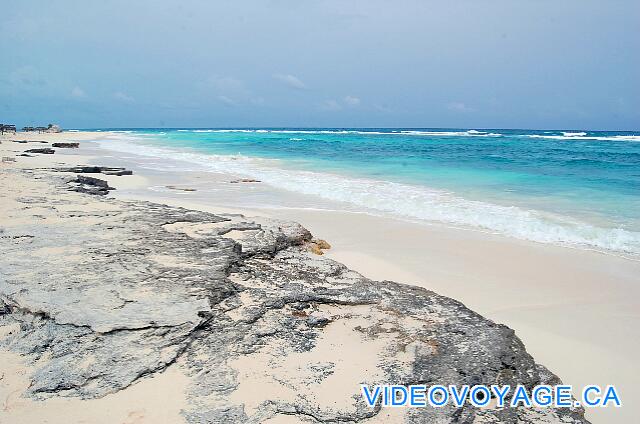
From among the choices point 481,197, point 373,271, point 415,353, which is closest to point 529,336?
point 415,353

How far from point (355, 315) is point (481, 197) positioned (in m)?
7.30

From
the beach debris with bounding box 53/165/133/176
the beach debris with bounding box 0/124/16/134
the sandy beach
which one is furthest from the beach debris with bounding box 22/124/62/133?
the sandy beach

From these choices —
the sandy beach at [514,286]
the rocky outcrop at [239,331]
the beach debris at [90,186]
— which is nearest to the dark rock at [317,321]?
the rocky outcrop at [239,331]

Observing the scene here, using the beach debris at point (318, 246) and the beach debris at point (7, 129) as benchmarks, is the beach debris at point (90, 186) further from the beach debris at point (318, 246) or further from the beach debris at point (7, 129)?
the beach debris at point (7, 129)

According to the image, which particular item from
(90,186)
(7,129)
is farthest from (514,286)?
(7,129)

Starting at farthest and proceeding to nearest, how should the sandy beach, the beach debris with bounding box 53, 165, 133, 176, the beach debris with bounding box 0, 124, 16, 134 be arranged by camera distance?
the beach debris with bounding box 0, 124, 16, 134 → the beach debris with bounding box 53, 165, 133, 176 → the sandy beach

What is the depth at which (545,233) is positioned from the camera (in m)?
6.31

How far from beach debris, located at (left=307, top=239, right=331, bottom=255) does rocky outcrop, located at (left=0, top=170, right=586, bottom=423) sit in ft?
2.24

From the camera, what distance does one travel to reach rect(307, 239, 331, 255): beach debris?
482 cm

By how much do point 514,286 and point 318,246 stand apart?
2111 millimetres

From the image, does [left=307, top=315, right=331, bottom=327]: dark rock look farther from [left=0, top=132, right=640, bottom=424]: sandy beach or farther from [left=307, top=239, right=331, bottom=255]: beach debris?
[left=307, top=239, right=331, bottom=255]: beach debris

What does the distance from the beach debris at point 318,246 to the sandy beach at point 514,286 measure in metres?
0.15

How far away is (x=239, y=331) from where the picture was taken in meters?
2.71

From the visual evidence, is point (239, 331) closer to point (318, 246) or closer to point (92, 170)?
point (318, 246)
